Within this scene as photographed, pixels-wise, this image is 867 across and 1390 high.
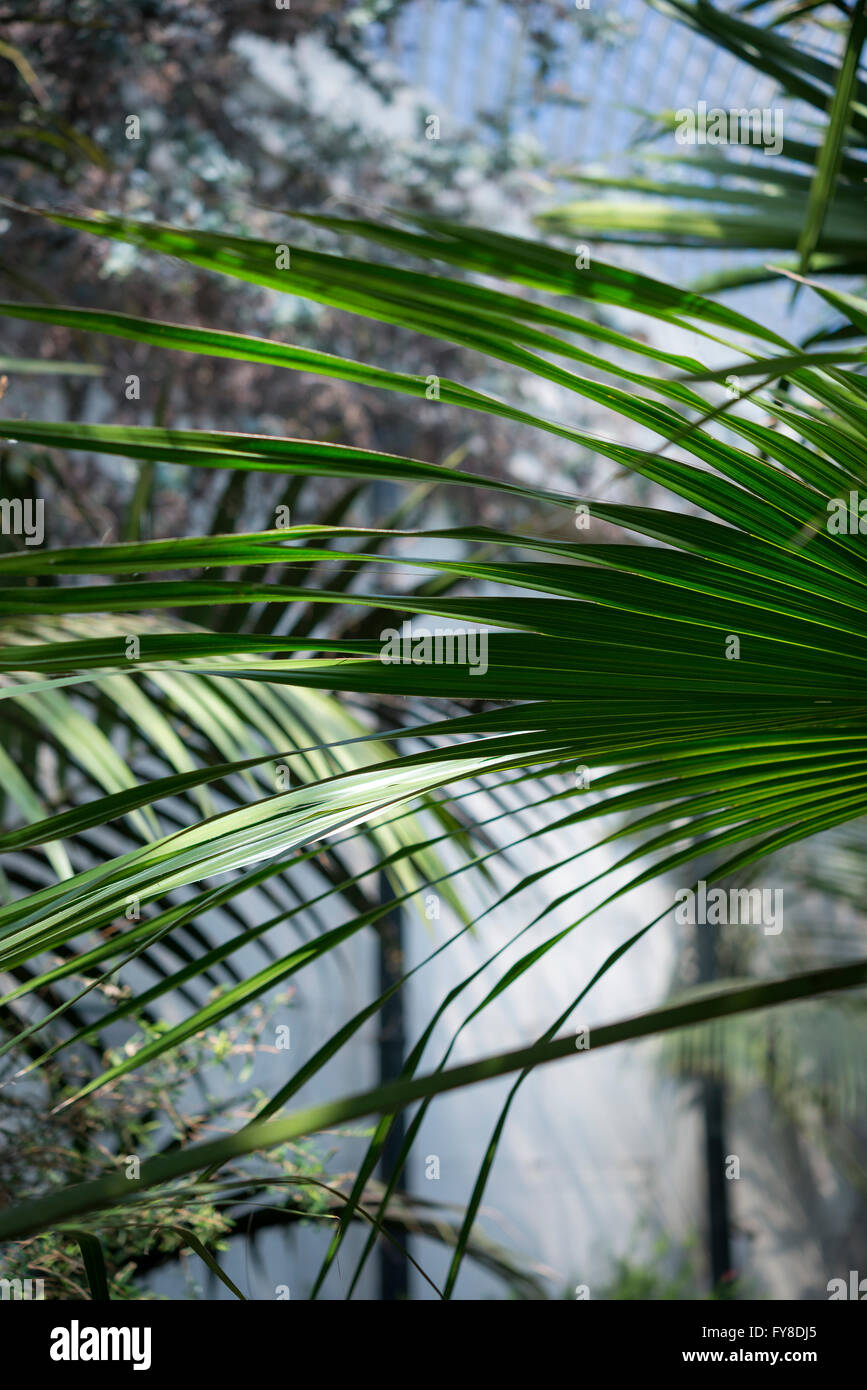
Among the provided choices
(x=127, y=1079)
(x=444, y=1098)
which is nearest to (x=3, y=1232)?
(x=127, y=1079)

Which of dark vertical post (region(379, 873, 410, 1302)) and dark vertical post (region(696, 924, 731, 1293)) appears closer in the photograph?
dark vertical post (region(379, 873, 410, 1302))

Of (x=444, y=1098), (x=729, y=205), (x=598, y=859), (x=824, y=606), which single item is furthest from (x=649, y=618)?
(x=598, y=859)

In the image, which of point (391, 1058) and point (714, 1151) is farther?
point (714, 1151)

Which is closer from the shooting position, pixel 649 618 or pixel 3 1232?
pixel 3 1232

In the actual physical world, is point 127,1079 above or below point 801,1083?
above

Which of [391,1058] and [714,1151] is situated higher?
[391,1058]

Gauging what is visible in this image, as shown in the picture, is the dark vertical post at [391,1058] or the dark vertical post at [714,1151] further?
the dark vertical post at [714,1151]
